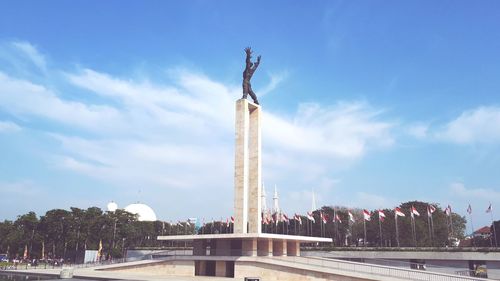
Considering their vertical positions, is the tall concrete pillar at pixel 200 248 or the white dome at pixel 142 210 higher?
the white dome at pixel 142 210

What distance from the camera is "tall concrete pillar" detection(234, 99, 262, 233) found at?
40625mm

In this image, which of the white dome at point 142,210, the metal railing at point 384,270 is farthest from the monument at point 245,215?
the white dome at point 142,210

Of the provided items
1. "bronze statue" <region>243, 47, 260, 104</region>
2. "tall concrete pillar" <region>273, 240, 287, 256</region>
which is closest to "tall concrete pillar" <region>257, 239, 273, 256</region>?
"tall concrete pillar" <region>273, 240, 287, 256</region>

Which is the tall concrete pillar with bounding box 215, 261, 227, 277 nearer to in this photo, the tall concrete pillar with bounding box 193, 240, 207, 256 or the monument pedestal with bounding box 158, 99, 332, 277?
the monument pedestal with bounding box 158, 99, 332, 277

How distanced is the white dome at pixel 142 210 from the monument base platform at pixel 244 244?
88224mm

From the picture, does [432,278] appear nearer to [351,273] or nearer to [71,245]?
[351,273]

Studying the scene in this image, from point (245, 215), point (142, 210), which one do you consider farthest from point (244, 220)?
point (142, 210)

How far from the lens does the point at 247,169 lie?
42.3m

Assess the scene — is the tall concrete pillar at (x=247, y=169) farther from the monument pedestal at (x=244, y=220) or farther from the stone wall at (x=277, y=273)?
the stone wall at (x=277, y=273)

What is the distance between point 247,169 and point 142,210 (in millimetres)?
95520

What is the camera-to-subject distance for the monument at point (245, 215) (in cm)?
4009

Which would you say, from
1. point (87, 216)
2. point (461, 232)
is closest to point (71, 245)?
point (87, 216)

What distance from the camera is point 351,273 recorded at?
1242 inches

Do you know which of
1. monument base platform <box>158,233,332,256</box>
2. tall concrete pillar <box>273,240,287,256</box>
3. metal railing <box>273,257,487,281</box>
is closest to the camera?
metal railing <box>273,257,487,281</box>
